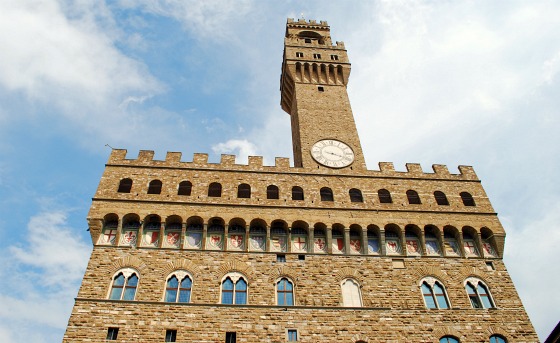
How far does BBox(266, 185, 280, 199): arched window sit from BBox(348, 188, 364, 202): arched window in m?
3.34

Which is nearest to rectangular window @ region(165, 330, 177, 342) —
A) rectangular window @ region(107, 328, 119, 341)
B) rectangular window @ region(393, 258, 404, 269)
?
rectangular window @ region(107, 328, 119, 341)

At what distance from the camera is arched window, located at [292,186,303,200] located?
21.2m

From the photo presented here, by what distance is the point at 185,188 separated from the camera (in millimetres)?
21031

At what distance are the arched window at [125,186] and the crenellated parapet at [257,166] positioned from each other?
93 cm

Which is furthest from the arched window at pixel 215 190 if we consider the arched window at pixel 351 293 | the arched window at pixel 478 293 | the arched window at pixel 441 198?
the arched window at pixel 478 293

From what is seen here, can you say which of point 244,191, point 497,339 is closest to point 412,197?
point 497,339

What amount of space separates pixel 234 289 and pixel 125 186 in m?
6.90

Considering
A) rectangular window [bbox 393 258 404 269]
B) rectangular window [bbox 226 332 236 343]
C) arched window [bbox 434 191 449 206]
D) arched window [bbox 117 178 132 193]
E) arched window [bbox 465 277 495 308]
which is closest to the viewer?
rectangular window [bbox 226 332 236 343]

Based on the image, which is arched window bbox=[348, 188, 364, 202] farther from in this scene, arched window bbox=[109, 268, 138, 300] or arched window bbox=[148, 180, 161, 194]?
arched window bbox=[109, 268, 138, 300]

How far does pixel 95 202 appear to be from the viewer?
1986cm

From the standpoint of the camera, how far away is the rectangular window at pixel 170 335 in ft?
53.4

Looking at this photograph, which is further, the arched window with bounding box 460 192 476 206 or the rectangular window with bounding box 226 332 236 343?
the arched window with bounding box 460 192 476 206

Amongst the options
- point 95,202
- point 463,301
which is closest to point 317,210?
point 463,301

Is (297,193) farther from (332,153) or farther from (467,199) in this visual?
(467,199)
